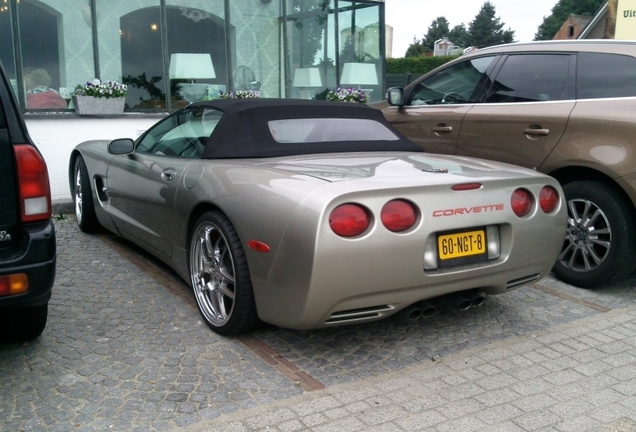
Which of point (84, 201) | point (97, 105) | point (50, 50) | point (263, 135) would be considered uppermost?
point (50, 50)

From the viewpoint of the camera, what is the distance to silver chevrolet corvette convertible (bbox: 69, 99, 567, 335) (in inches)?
121


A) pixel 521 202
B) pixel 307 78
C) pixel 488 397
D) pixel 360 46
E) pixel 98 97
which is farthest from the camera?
pixel 360 46

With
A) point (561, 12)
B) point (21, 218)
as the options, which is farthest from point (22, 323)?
point (561, 12)

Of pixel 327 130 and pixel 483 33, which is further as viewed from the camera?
pixel 483 33

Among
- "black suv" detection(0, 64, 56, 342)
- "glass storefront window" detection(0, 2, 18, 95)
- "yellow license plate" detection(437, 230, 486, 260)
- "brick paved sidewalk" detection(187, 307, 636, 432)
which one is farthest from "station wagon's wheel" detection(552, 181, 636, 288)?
"glass storefront window" detection(0, 2, 18, 95)

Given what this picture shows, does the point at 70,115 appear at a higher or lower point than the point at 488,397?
higher

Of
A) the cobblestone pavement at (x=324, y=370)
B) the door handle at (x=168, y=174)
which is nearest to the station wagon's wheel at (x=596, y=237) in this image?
the cobblestone pavement at (x=324, y=370)

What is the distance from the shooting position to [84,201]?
6062 millimetres

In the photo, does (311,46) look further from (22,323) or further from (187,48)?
(22,323)

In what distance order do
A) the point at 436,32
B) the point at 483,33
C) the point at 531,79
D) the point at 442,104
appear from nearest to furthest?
1. the point at 531,79
2. the point at 442,104
3. the point at 483,33
4. the point at 436,32

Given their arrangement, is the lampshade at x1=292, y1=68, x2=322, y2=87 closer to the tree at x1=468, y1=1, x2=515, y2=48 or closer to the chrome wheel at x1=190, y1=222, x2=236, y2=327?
the chrome wheel at x1=190, y1=222, x2=236, y2=327

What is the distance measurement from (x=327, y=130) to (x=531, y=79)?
198 cm

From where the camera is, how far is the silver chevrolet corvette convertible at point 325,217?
307cm

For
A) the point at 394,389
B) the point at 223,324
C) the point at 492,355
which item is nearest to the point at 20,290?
the point at 223,324
